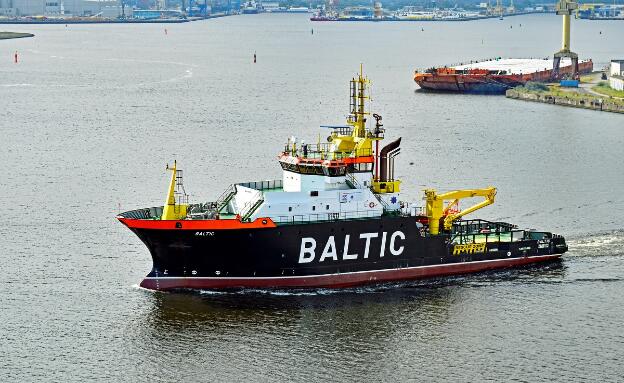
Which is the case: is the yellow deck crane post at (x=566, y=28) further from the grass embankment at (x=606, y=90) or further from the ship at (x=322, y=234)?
the ship at (x=322, y=234)

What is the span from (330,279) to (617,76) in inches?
3142

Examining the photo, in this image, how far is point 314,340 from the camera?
124 ft

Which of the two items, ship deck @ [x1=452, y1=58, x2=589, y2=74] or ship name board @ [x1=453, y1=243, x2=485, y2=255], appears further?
ship deck @ [x1=452, y1=58, x2=589, y2=74]

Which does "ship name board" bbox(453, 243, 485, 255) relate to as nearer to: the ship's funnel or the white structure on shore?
the ship's funnel

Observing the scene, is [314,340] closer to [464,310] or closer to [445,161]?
[464,310]

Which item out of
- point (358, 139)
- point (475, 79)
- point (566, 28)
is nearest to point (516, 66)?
point (566, 28)

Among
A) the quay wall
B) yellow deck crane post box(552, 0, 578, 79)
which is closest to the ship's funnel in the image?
the quay wall

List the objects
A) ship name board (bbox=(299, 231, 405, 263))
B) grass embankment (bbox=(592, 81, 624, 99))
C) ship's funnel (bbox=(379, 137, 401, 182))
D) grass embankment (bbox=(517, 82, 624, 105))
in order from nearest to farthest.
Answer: ship name board (bbox=(299, 231, 405, 263)) → ship's funnel (bbox=(379, 137, 401, 182)) → grass embankment (bbox=(517, 82, 624, 105)) → grass embankment (bbox=(592, 81, 624, 99))

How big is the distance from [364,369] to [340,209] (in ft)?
30.5

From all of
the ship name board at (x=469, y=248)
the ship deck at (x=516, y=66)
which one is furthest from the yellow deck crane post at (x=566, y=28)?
the ship name board at (x=469, y=248)

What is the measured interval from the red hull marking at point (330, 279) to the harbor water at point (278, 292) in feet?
1.50

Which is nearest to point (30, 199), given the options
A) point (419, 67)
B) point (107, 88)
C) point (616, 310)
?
point (616, 310)

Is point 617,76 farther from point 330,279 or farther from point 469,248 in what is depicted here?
point 330,279

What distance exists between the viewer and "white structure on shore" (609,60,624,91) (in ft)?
362
